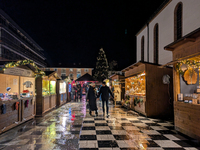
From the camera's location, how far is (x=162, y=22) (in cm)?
1506

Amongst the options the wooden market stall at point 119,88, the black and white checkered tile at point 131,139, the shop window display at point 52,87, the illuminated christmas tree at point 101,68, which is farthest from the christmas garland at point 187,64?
the illuminated christmas tree at point 101,68

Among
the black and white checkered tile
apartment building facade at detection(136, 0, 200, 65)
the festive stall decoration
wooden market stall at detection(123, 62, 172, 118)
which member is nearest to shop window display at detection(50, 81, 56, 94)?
the black and white checkered tile

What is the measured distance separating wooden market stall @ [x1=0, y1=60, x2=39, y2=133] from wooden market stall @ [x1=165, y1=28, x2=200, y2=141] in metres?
6.26

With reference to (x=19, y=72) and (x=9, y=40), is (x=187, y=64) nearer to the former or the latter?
(x=19, y=72)

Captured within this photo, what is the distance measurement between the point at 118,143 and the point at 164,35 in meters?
12.2

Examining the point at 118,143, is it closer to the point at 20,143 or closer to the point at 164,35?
the point at 20,143

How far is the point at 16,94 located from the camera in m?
7.29

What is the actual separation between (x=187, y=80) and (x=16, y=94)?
710 centimetres

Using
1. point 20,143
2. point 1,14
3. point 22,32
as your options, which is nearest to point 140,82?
point 20,143

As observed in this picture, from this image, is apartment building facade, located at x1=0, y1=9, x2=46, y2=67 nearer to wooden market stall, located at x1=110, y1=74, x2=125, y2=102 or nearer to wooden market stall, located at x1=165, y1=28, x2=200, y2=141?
wooden market stall, located at x1=110, y1=74, x2=125, y2=102

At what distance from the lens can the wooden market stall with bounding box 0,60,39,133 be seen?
618 centimetres

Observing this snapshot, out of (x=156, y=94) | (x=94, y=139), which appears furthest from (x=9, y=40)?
(x=94, y=139)

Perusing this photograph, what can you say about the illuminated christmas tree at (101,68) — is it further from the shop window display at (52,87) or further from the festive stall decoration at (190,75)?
the festive stall decoration at (190,75)

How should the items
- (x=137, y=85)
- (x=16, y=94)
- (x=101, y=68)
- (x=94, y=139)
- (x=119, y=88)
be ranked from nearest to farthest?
(x=94, y=139) → (x=16, y=94) → (x=137, y=85) → (x=119, y=88) → (x=101, y=68)
